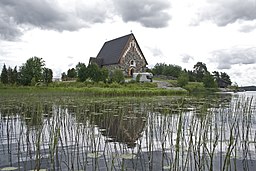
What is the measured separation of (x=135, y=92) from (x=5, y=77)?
1722 cm

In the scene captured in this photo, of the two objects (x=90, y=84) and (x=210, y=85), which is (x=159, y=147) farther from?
(x=210, y=85)

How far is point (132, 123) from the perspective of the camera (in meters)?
9.59

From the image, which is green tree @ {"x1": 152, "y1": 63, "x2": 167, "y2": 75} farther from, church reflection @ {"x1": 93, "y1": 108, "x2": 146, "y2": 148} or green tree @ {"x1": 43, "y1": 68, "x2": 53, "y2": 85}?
church reflection @ {"x1": 93, "y1": 108, "x2": 146, "y2": 148}

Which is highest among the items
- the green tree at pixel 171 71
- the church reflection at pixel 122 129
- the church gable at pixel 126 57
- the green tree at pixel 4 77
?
the church gable at pixel 126 57

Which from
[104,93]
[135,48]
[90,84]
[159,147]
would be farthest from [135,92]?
[135,48]

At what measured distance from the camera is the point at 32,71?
3216 centimetres

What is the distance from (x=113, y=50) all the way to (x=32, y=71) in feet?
74.4

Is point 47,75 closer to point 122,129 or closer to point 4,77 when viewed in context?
point 4,77

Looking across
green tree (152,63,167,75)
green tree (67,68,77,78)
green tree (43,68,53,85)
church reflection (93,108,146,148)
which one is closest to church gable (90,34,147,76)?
green tree (67,68,77,78)

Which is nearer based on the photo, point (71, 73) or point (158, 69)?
point (71, 73)

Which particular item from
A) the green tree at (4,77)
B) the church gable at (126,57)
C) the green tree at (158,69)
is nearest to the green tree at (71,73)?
the church gable at (126,57)

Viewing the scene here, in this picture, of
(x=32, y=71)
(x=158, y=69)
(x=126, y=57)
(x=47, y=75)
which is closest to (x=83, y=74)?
(x=47, y=75)

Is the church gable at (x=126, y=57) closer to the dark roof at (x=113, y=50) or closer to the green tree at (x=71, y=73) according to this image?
the dark roof at (x=113, y=50)

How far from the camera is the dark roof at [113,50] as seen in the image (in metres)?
→ 49.9
